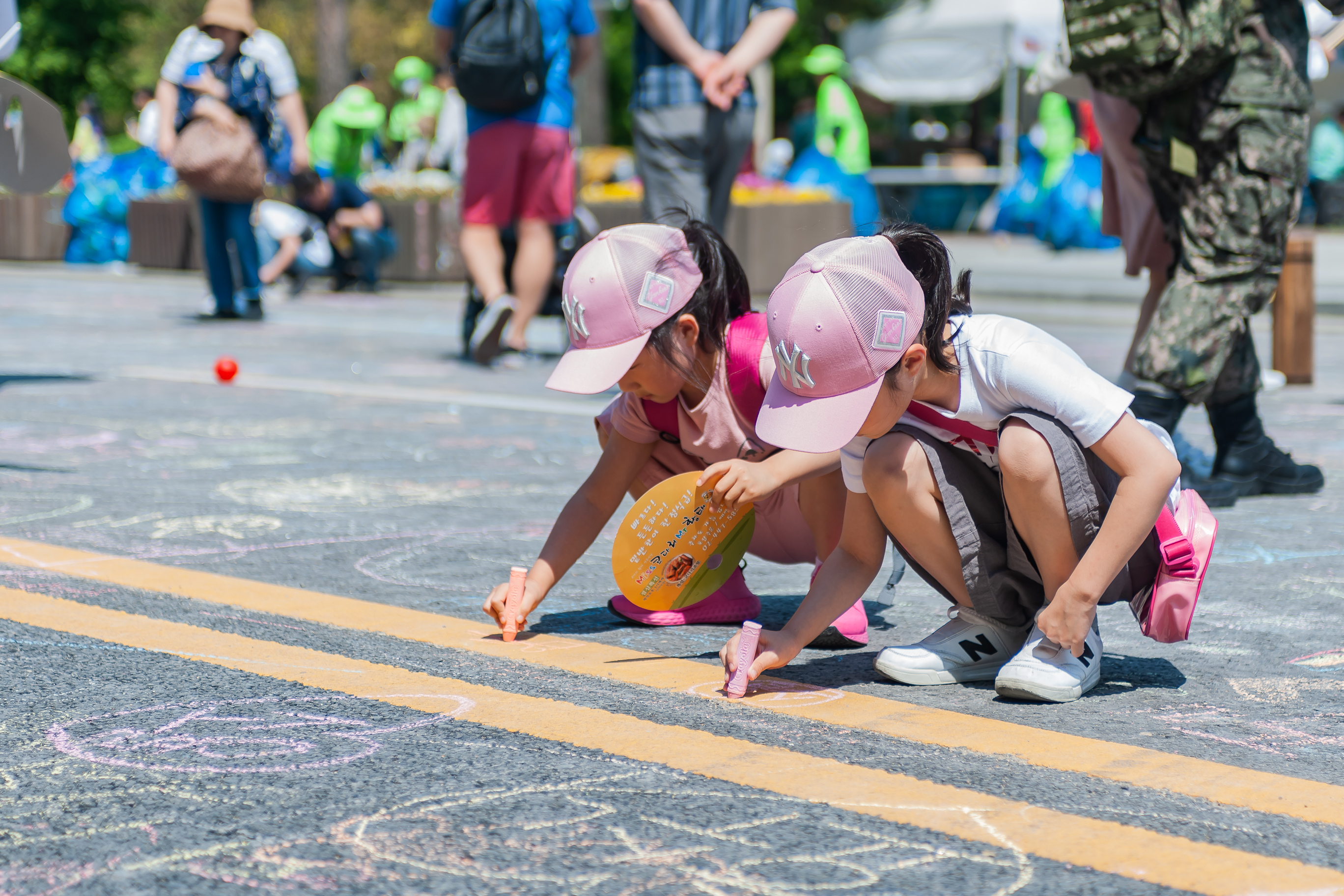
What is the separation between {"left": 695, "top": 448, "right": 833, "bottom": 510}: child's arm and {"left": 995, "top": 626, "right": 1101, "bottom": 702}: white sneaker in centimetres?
27

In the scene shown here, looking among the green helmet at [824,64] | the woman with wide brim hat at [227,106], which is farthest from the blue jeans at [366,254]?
the green helmet at [824,64]

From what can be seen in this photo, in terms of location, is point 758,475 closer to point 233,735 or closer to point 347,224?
point 233,735

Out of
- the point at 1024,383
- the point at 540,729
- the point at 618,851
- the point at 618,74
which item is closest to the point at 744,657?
the point at 540,729

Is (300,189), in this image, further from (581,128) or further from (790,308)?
(790,308)

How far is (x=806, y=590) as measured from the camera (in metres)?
3.44

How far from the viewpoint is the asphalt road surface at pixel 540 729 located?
189 cm

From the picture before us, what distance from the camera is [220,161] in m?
9.06

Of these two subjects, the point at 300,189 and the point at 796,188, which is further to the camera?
the point at 796,188

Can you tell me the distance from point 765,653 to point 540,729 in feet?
1.29

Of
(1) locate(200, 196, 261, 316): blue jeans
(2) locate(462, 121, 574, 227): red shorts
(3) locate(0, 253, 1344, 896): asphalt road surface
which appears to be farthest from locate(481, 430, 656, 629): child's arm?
(1) locate(200, 196, 261, 316): blue jeans

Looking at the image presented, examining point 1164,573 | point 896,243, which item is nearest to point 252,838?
point 896,243

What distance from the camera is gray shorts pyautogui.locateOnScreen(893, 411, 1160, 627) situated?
Answer: 255cm

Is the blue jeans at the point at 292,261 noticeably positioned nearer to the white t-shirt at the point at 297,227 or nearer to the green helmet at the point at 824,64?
the white t-shirt at the point at 297,227

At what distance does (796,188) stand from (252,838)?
1278 centimetres
